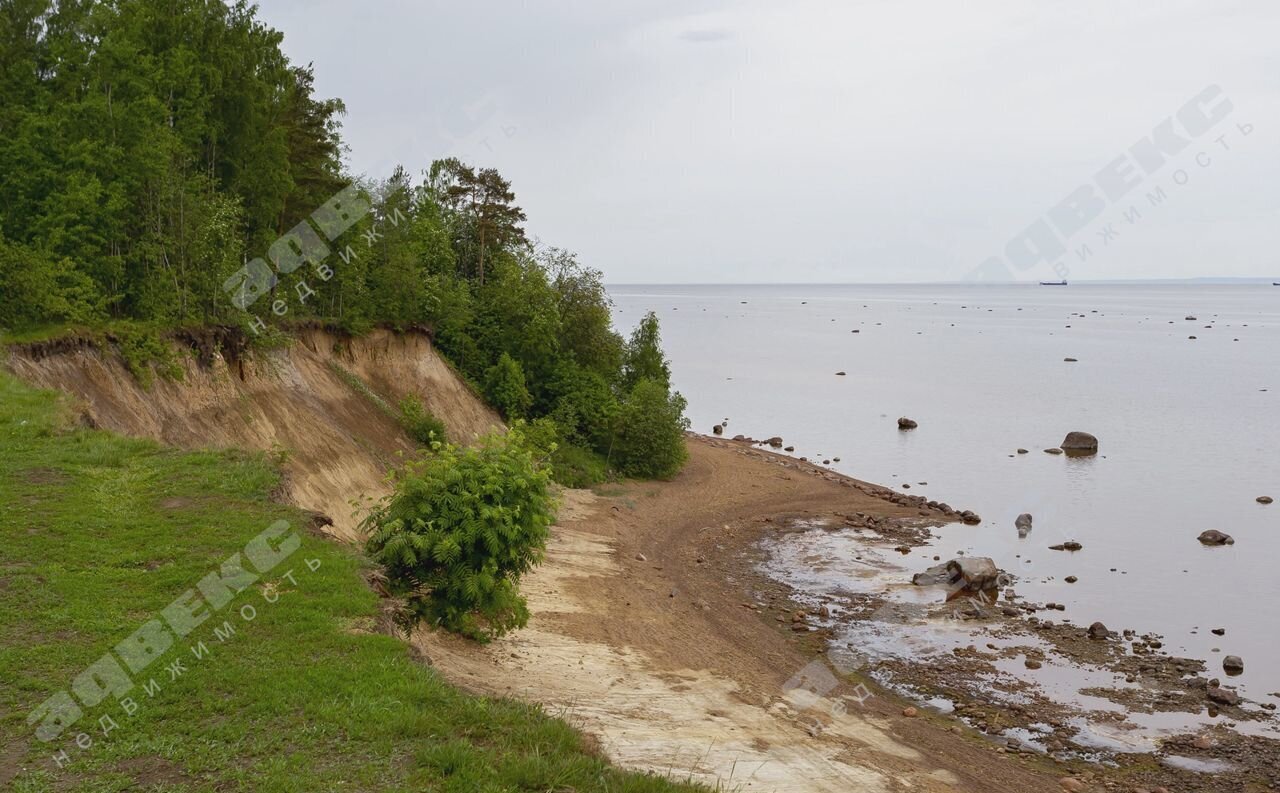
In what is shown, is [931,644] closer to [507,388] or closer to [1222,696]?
[1222,696]

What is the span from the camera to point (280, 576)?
13898 mm

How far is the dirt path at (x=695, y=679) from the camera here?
48.6 feet

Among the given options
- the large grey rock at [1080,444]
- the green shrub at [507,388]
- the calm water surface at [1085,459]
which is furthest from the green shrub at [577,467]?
the large grey rock at [1080,444]

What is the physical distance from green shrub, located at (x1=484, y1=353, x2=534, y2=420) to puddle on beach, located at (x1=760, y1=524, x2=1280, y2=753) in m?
16.6

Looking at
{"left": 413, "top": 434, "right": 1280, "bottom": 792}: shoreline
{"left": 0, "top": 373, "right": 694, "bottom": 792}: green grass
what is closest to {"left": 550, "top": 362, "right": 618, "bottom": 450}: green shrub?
{"left": 413, "top": 434, "right": 1280, "bottom": 792}: shoreline

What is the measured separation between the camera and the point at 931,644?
25.5 meters

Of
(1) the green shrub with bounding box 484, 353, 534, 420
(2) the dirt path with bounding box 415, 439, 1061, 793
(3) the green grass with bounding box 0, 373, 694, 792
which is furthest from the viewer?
(1) the green shrub with bounding box 484, 353, 534, 420

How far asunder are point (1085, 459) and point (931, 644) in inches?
1448

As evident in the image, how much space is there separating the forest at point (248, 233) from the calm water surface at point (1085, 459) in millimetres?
18763

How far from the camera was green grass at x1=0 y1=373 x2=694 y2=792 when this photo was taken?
901 cm

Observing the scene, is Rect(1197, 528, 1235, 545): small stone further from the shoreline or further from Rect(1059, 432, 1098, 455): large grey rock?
Rect(1059, 432, 1098, 455): large grey rock

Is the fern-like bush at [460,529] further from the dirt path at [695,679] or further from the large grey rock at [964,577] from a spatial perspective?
the large grey rock at [964,577]

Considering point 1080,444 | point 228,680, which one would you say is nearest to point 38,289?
point 228,680

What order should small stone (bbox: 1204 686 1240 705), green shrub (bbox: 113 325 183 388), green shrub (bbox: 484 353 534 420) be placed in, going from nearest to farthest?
small stone (bbox: 1204 686 1240 705) → green shrub (bbox: 113 325 183 388) → green shrub (bbox: 484 353 534 420)
